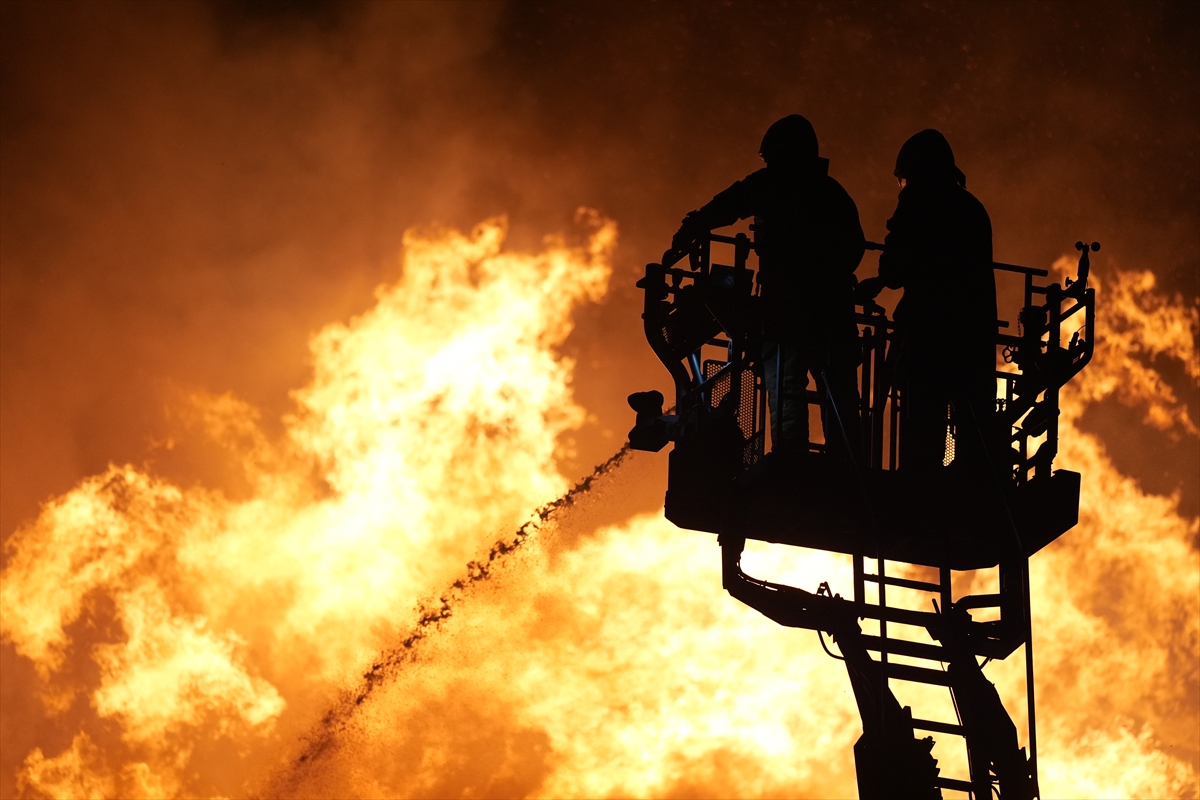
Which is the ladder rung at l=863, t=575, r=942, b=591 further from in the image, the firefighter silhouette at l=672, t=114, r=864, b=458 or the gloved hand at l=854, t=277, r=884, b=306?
the gloved hand at l=854, t=277, r=884, b=306

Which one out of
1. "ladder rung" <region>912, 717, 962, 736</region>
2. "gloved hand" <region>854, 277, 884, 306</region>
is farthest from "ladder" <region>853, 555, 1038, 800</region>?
"gloved hand" <region>854, 277, 884, 306</region>

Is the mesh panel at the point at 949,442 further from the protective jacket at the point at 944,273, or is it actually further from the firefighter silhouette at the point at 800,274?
the firefighter silhouette at the point at 800,274

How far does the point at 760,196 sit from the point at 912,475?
9.84ft

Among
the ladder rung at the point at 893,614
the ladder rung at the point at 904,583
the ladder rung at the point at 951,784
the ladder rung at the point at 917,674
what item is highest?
the ladder rung at the point at 904,583

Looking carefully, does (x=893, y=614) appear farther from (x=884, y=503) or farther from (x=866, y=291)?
(x=866, y=291)

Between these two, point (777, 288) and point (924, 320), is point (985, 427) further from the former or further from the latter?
point (777, 288)

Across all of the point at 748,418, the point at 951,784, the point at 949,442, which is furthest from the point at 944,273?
the point at 951,784

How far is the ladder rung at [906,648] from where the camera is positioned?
1423 centimetres

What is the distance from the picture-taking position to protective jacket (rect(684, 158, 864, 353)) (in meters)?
15.2

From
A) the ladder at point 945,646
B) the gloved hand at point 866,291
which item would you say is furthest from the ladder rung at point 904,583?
the gloved hand at point 866,291

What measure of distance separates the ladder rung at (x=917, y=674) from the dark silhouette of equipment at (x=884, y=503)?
0.02 m

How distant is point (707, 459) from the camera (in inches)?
605

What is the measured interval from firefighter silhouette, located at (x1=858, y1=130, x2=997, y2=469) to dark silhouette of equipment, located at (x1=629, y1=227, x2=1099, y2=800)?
0.14 metres

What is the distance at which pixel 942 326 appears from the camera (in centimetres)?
1531
